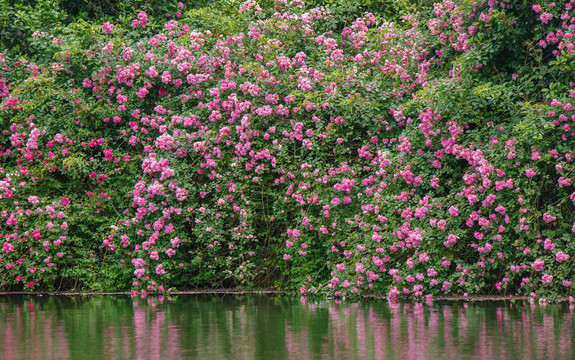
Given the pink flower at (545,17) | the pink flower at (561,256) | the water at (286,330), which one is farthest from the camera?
the pink flower at (545,17)

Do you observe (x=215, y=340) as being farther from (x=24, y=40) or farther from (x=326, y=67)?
(x=24, y=40)

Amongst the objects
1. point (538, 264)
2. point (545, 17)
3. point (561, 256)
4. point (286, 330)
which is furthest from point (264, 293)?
point (545, 17)

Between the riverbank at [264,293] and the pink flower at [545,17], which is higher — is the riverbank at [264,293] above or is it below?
below

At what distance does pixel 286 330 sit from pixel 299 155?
5.22 metres

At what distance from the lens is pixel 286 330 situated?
25.8 ft

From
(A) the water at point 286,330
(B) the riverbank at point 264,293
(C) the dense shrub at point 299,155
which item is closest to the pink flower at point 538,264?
(C) the dense shrub at point 299,155

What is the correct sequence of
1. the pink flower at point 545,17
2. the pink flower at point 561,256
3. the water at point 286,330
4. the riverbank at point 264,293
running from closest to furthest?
the water at point 286,330 → the pink flower at point 561,256 → the riverbank at point 264,293 → the pink flower at point 545,17

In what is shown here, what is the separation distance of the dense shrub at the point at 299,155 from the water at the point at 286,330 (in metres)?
1.01

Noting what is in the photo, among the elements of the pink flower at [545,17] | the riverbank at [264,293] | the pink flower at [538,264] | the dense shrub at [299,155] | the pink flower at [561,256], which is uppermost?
the pink flower at [545,17]

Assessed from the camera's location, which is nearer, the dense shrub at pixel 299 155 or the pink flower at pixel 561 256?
the pink flower at pixel 561 256

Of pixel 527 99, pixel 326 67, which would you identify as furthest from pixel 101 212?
pixel 527 99

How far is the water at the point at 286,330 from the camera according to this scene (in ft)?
21.4

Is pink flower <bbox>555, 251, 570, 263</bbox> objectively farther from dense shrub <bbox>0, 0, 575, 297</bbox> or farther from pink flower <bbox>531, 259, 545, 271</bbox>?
pink flower <bbox>531, 259, 545, 271</bbox>

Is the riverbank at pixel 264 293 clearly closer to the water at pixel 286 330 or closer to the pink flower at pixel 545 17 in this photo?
the water at pixel 286 330
